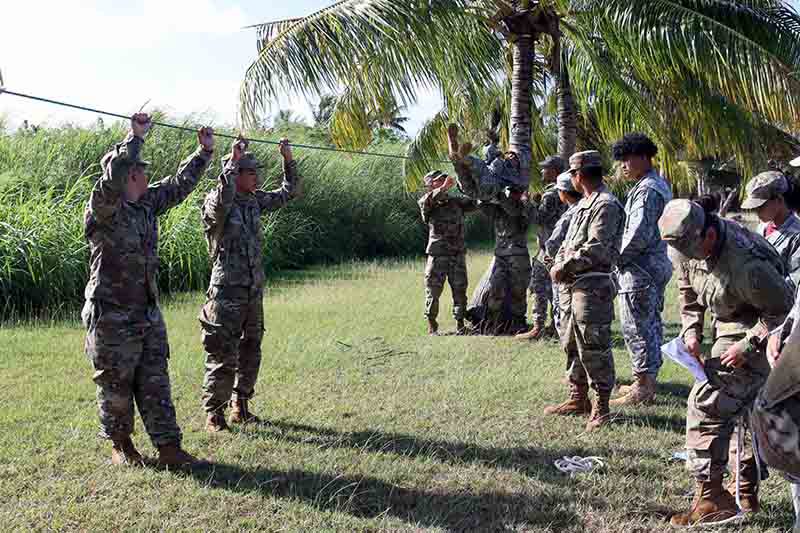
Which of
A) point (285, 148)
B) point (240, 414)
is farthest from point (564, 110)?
point (240, 414)

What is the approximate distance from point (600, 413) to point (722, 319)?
1.95m

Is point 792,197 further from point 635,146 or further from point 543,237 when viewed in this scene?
point 543,237

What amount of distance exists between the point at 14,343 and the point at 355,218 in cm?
1259

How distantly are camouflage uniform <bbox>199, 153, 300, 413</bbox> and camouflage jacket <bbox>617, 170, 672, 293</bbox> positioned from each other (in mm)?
2718

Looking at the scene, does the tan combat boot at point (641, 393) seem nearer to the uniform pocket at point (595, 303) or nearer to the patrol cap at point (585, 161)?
the uniform pocket at point (595, 303)

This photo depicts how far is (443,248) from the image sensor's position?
980 centimetres

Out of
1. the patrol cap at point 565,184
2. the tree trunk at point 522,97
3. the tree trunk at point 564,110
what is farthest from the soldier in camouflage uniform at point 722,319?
the tree trunk at point 564,110

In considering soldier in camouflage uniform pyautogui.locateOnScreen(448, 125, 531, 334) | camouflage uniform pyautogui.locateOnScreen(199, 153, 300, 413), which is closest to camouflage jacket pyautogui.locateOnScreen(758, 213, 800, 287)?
soldier in camouflage uniform pyautogui.locateOnScreen(448, 125, 531, 334)

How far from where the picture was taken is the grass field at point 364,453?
13.4ft

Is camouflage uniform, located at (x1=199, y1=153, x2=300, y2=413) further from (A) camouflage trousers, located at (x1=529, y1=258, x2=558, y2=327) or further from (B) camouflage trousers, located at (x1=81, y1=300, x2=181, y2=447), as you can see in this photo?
(A) camouflage trousers, located at (x1=529, y1=258, x2=558, y2=327)

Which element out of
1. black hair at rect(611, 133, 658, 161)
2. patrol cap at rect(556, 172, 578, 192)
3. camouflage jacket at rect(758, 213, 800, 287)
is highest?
black hair at rect(611, 133, 658, 161)

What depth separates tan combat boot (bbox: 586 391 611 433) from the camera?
→ 18.1 feet

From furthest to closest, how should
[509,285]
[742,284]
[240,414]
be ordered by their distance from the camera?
[509,285] < [240,414] < [742,284]

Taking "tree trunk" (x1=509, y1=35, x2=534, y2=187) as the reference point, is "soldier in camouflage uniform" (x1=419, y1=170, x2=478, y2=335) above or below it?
below
